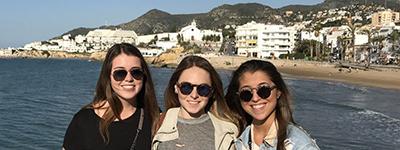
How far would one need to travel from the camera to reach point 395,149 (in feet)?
46.7

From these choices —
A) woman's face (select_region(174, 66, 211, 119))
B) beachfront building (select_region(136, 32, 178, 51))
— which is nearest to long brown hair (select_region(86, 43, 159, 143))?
woman's face (select_region(174, 66, 211, 119))

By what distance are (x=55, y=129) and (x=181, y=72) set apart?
1451 cm

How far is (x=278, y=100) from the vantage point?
279cm

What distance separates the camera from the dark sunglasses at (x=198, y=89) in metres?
3.12

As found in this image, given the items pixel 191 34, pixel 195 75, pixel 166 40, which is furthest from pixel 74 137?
pixel 166 40

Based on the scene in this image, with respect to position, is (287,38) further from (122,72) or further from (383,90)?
(122,72)

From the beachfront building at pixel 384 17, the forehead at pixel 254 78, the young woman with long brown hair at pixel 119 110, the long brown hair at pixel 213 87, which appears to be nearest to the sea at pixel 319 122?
the long brown hair at pixel 213 87

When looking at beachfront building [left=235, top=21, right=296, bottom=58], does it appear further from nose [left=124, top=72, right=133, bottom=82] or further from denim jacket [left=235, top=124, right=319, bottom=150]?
denim jacket [left=235, top=124, right=319, bottom=150]

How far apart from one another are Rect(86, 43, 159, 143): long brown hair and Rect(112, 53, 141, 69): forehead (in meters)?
0.02

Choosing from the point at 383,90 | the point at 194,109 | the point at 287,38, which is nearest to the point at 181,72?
the point at 194,109

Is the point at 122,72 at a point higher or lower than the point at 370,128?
higher

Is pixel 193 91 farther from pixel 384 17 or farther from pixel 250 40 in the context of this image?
pixel 384 17

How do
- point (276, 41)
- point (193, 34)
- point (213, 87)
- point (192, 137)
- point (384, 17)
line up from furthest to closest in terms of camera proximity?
point (193, 34) → point (384, 17) → point (276, 41) → point (213, 87) → point (192, 137)

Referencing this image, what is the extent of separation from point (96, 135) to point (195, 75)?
69 centimetres
